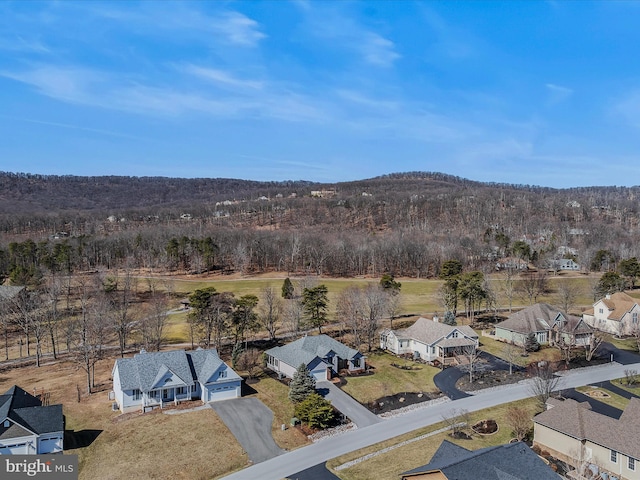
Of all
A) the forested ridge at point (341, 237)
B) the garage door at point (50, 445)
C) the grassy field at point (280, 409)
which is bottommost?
the grassy field at point (280, 409)

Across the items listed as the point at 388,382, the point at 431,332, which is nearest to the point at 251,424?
the point at 388,382

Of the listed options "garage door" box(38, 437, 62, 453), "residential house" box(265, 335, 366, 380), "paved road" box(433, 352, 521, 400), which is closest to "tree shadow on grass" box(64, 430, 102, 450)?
"garage door" box(38, 437, 62, 453)

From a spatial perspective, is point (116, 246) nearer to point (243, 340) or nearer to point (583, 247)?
point (243, 340)

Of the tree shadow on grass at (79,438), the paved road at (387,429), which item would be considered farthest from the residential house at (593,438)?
the tree shadow on grass at (79,438)

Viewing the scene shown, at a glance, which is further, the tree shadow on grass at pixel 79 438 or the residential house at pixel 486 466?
the tree shadow on grass at pixel 79 438

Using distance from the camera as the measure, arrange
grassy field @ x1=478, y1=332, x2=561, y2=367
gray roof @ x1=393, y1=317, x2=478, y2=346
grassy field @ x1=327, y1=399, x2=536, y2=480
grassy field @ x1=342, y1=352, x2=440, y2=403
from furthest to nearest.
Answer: gray roof @ x1=393, y1=317, x2=478, y2=346 < grassy field @ x1=478, y1=332, x2=561, y2=367 < grassy field @ x1=342, y1=352, x2=440, y2=403 < grassy field @ x1=327, y1=399, x2=536, y2=480

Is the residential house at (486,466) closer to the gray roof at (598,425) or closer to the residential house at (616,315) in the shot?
the gray roof at (598,425)

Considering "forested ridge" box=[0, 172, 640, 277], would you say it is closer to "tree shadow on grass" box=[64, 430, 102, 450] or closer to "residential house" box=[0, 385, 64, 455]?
"residential house" box=[0, 385, 64, 455]
